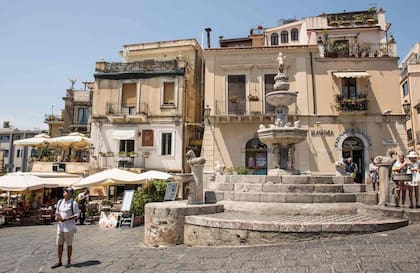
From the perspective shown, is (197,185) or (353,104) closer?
(197,185)

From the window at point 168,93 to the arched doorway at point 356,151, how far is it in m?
12.3

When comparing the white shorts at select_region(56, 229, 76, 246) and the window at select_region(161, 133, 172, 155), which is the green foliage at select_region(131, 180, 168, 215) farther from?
the white shorts at select_region(56, 229, 76, 246)

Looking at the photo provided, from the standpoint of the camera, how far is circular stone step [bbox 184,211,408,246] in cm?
569

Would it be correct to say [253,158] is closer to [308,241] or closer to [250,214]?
[250,214]

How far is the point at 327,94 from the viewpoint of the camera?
1947 cm

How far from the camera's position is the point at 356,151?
19.2 metres

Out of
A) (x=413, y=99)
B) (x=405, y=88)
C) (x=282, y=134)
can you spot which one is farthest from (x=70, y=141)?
(x=405, y=88)

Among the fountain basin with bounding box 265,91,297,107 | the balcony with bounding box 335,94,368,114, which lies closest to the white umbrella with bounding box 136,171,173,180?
the fountain basin with bounding box 265,91,297,107

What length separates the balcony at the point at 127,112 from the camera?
829 inches

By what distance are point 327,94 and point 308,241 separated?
1579 centimetres

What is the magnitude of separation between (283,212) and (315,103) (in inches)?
534

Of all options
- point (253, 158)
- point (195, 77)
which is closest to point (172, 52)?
point (195, 77)

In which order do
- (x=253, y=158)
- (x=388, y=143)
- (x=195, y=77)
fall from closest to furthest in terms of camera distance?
(x=388, y=143) < (x=253, y=158) < (x=195, y=77)

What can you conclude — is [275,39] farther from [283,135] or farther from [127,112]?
[283,135]
